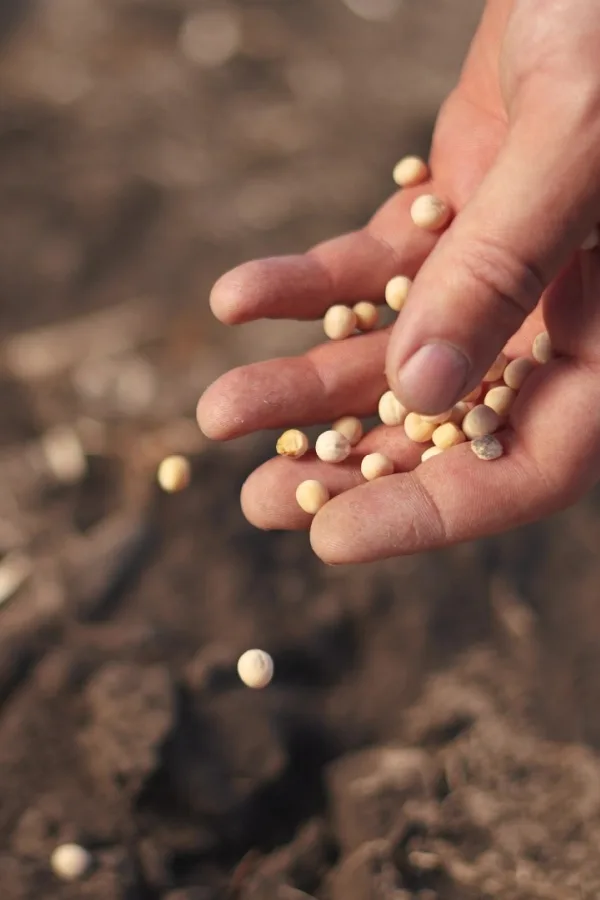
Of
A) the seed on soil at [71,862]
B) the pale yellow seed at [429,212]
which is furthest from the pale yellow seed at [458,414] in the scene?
the seed on soil at [71,862]

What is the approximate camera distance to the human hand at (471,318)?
1.51 meters

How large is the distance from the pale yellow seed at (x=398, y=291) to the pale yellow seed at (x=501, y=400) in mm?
328

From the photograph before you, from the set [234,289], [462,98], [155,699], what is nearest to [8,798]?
[155,699]

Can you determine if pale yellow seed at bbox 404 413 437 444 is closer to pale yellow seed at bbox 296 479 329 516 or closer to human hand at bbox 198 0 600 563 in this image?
human hand at bbox 198 0 600 563

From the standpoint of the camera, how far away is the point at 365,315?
2.09 m

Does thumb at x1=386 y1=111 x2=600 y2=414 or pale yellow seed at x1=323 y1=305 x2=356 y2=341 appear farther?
pale yellow seed at x1=323 y1=305 x2=356 y2=341

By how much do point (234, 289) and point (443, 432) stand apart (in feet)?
1.66

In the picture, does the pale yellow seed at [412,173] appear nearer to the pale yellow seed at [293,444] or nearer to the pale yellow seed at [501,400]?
the pale yellow seed at [501,400]

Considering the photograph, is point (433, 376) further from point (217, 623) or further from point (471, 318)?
point (217, 623)

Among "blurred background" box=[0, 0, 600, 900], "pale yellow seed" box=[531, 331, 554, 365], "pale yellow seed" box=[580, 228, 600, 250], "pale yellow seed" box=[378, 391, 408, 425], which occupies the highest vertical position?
"pale yellow seed" box=[580, 228, 600, 250]

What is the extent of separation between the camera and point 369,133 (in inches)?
138

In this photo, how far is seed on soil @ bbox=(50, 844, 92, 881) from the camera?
188 cm

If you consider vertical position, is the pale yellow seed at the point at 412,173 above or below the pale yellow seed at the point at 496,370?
above

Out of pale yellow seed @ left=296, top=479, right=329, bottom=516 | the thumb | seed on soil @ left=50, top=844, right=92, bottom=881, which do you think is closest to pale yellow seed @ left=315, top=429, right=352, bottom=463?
pale yellow seed @ left=296, top=479, right=329, bottom=516
